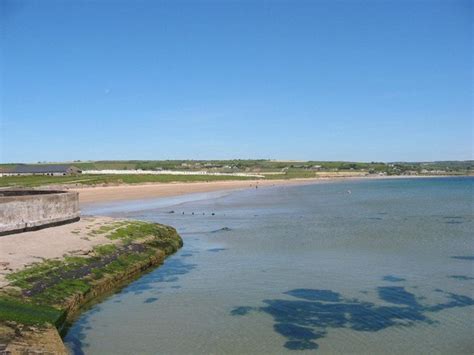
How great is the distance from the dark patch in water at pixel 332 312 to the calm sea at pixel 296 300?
0.03m

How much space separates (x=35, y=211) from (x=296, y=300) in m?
13.4

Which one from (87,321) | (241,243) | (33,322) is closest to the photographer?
(33,322)

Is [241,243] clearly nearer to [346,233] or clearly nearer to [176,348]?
[346,233]

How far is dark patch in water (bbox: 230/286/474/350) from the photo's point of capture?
14237mm

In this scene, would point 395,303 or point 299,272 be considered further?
point 299,272

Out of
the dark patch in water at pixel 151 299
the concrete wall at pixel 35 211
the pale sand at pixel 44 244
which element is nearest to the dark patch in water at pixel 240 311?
the dark patch in water at pixel 151 299

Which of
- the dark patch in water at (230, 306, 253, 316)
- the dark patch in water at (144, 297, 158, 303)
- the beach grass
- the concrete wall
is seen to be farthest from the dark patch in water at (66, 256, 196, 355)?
the concrete wall

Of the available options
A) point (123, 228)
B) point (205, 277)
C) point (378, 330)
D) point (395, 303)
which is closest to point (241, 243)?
point (123, 228)

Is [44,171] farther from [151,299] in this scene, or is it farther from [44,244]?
[151,299]

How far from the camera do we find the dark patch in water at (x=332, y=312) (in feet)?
46.7

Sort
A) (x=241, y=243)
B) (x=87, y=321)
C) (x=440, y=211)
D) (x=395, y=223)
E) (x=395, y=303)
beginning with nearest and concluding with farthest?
1. (x=87, y=321)
2. (x=395, y=303)
3. (x=241, y=243)
4. (x=395, y=223)
5. (x=440, y=211)

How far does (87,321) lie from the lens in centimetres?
1534

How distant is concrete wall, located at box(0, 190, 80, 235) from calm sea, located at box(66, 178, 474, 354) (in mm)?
6217

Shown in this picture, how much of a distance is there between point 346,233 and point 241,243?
333 inches
